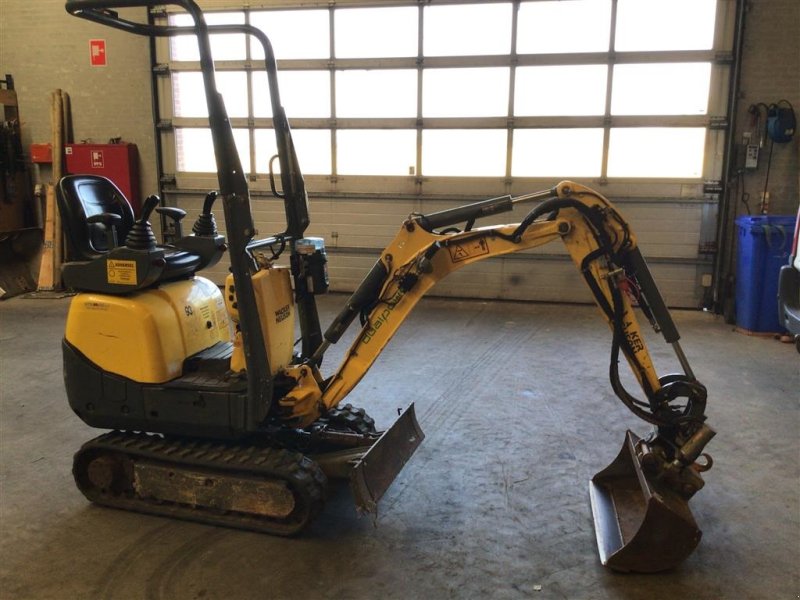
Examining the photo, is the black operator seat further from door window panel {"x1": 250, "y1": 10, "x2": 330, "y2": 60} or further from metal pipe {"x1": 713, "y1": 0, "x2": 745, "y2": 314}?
metal pipe {"x1": 713, "y1": 0, "x2": 745, "y2": 314}

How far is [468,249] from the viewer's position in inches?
120

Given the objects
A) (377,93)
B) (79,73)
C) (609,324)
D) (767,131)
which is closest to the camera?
(609,324)

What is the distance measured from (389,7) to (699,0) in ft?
11.8

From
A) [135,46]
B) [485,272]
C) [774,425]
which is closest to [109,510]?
[774,425]

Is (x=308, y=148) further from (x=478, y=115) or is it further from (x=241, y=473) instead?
(x=241, y=473)

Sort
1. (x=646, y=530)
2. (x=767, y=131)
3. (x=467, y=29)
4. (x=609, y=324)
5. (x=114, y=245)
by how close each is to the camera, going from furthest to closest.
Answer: (x=467, y=29), (x=767, y=131), (x=114, y=245), (x=609, y=324), (x=646, y=530)

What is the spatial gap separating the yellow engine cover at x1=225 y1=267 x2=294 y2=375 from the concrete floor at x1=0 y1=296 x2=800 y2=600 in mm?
818

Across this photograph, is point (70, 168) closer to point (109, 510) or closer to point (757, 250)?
point (109, 510)

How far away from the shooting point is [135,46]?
8547 millimetres

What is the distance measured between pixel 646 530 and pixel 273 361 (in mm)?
1838

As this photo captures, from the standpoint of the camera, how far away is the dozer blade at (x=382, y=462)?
282 cm

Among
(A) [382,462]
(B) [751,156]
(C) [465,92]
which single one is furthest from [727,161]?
(A) [382,462]

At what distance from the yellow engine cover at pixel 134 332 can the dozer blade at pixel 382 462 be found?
1.08 metres

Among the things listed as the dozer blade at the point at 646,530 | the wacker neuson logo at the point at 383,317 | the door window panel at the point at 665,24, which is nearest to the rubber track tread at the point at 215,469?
the wacker neuson logo at the point at 383,317
